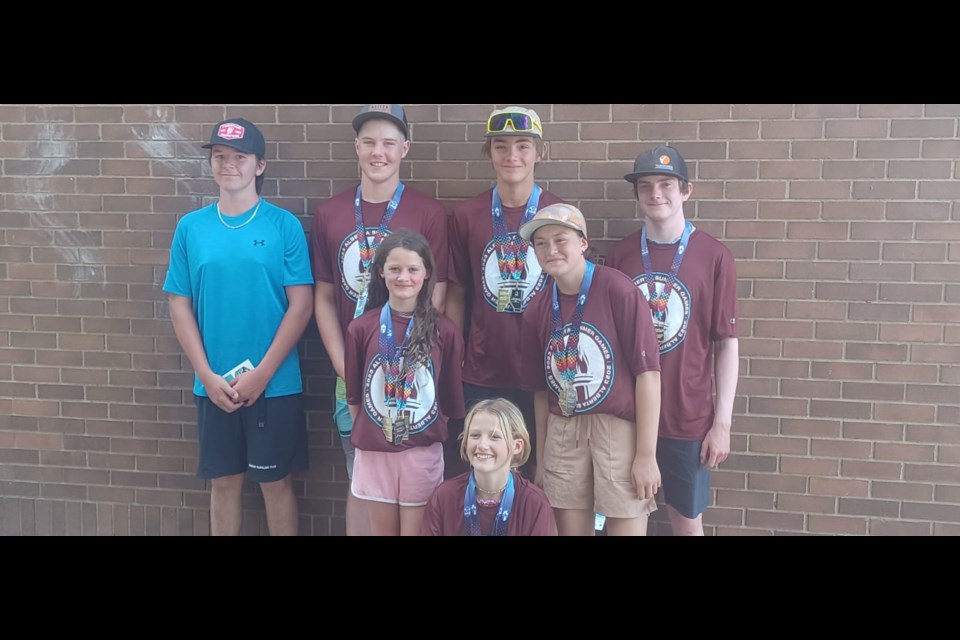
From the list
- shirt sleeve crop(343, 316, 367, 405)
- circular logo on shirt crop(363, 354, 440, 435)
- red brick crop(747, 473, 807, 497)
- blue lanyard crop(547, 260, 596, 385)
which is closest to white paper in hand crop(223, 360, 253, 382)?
shirt sleeve crop(343, 316, 367, 405)

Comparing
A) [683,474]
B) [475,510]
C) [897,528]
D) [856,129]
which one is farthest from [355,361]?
[897,528]

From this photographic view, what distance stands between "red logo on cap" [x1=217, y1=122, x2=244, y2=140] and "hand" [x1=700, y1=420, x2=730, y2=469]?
2678 millimetres

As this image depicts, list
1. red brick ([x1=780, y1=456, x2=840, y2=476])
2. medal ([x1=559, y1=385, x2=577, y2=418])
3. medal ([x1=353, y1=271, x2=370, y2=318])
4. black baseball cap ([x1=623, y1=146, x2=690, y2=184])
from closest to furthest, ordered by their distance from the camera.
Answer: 1. medal ([x1=559, y1=385, x2=577, y2=418])
2. black baseball cap ([x1=623, y1=146, x2=690, y2=184])
3. medal ([x1=353, y1=271, x2=370, y2=318])
4. red brick ([x1=780, y1=456, x2=840, y2=476])

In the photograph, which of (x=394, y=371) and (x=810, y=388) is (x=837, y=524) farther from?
(x=394, y=371)

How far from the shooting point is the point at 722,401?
3.89 meters

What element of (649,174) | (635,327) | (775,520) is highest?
(649,174)

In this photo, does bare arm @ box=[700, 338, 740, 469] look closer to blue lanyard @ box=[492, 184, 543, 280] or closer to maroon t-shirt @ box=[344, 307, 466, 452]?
blue lanyard @ box=[492, 184, 543, 280]

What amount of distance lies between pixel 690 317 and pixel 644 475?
76 centimetres

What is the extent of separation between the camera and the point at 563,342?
369 cm

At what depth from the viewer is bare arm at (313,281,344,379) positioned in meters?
4.09

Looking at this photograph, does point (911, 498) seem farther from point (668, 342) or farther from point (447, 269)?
point (447, 269)

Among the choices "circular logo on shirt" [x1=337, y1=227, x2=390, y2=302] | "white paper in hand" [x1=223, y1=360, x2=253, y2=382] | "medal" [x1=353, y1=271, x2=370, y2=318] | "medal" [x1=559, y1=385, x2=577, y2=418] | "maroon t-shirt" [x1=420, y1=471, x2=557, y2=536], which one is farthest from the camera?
"white paper in hand" [x1=223, y1=360, x2=253, y2=382]
